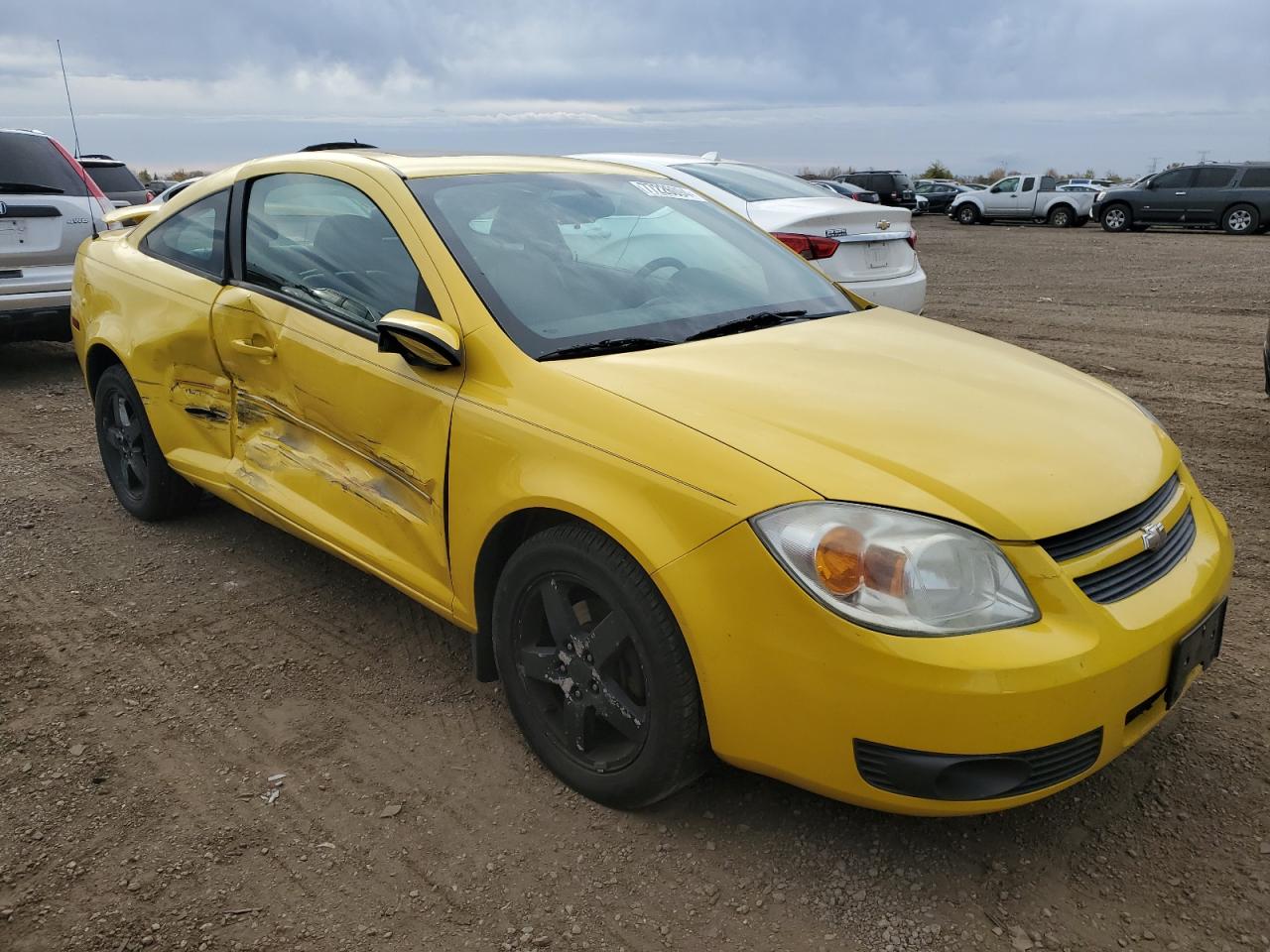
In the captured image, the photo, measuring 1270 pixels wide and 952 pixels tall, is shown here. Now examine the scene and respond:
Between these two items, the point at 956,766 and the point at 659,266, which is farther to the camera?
the point at 659,266

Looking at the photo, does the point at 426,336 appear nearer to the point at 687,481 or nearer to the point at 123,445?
the point at 687,481

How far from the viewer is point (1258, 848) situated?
7.82ft

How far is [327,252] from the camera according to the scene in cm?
324

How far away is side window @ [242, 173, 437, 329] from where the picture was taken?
9.71 feet

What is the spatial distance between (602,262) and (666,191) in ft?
2.57

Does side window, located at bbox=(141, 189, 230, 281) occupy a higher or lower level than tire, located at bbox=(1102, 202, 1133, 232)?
higher

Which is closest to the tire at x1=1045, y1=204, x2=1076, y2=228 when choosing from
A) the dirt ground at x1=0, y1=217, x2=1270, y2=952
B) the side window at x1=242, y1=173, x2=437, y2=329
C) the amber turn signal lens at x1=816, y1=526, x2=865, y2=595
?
the dirt ground at x1=0, y1=217, x2=1270, y2=952

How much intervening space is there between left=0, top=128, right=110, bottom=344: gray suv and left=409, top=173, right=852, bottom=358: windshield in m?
5.34

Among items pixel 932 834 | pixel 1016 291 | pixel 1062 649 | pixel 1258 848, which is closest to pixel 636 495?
pixel 1062 649

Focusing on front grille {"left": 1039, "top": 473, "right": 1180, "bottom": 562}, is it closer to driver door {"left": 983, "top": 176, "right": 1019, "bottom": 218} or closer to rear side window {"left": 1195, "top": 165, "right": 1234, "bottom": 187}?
rear side window {"left": 1195, "top": 165, "right": 1234, "bottom": 187}

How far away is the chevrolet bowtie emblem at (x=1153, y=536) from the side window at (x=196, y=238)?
9.97ft

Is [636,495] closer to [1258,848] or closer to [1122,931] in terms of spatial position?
[1122,931]

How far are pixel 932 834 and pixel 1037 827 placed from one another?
0.26 metres

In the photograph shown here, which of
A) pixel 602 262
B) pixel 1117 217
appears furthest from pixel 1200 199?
pixel 602 262
